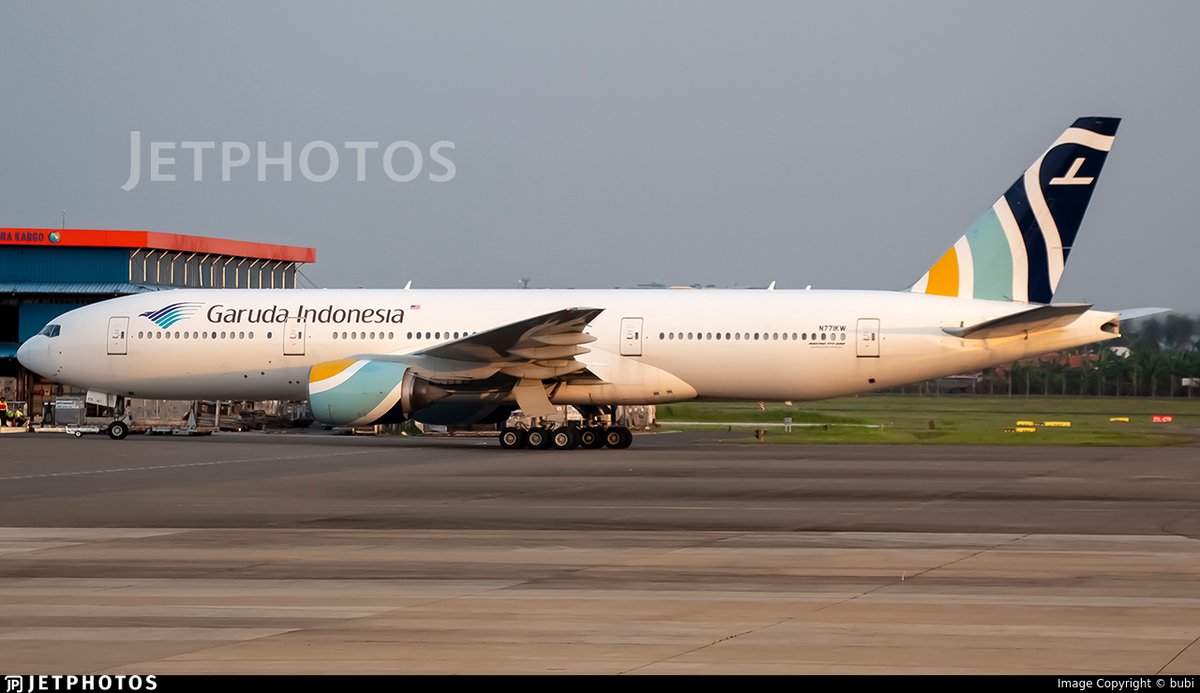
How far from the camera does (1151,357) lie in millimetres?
50281

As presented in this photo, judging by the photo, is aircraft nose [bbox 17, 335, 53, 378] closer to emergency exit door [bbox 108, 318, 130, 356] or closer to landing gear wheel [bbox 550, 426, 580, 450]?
emergency exit door [bbox 108, 318, 130, 356]

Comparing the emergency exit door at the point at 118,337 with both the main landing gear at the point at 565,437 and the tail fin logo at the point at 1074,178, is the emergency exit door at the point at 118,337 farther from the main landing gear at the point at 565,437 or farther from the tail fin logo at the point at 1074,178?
the tail fin logo at the point at 1074,178

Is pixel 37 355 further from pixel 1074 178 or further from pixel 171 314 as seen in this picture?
pixel 1074 178

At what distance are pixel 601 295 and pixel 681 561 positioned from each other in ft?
71.0

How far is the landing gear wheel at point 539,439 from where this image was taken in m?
32.8

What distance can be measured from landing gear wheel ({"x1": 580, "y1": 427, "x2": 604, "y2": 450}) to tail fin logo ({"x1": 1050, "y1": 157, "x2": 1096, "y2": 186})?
1138 cm

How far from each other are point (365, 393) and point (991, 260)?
Result: 14011 millimetres

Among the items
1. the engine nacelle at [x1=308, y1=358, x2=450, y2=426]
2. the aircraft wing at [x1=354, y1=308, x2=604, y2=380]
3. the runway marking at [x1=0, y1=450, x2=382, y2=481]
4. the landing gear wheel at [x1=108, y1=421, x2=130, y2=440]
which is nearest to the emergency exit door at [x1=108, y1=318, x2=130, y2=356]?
the landing gear wheel at [x1=108, y1=421, x2=130, y2=440]

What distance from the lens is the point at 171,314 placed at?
35.2m

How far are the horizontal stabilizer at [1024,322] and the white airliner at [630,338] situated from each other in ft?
0.14

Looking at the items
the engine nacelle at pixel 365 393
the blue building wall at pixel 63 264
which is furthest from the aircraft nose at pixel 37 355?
the blue building wall at pixel 63 264

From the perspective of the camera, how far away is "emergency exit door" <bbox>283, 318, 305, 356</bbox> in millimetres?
34156

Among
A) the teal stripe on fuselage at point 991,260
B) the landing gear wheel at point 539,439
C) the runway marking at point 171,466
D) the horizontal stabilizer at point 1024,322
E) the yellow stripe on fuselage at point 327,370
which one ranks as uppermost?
the teal stripe on fuselage at point 991,260

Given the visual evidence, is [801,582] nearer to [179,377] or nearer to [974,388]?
[179,377]
